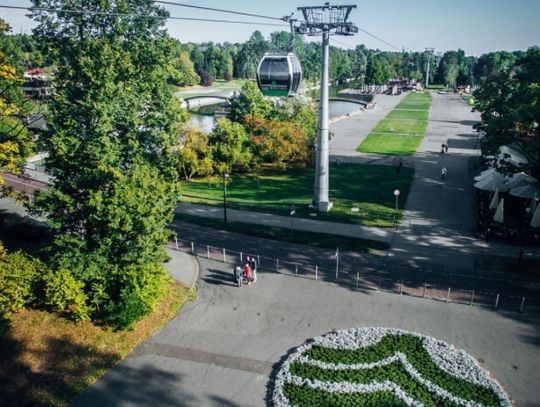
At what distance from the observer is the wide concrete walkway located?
1464 cm

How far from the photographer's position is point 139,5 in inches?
738

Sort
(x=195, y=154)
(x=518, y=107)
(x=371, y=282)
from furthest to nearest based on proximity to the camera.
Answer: (x=195, y=154) < (x=518, y=107) < (x=371, y=282)

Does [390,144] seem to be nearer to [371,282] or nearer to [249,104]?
[249,104]

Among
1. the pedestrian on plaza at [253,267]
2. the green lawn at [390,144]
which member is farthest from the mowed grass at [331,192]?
the pedestrian on plaza at [253,267]

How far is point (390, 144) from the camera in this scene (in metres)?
55.5

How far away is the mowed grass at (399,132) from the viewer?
52656 millimetres

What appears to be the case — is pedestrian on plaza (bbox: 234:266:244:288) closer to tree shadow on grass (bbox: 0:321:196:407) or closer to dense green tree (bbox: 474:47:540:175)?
tree shadow on grass (bbox: 0:321:196:407)

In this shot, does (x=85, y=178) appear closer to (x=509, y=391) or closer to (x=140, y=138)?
(x=140, y=138)

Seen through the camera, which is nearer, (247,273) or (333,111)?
(247,273)

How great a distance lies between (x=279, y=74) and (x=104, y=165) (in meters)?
12.7

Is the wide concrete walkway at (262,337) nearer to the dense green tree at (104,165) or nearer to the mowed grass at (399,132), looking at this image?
the dense green tree at (104,165)

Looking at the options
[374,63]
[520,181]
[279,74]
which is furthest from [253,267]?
[374,63]

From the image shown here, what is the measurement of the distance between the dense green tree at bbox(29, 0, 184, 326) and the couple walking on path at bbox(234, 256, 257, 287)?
4188mm

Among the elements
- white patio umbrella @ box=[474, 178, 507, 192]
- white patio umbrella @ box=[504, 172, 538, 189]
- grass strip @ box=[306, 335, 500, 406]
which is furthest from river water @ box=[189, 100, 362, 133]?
grass strip @ box=[306, 335, 500, 406]
